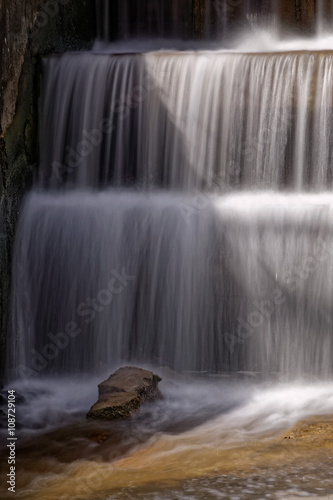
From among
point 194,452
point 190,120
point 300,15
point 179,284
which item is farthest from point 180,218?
point 300,15

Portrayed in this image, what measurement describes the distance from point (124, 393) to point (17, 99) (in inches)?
106

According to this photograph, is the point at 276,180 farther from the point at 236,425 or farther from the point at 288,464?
the point at 288,464

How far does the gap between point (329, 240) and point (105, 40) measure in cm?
434

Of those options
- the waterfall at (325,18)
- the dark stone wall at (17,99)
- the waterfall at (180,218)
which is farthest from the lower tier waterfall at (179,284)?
the waterfall at (325,18)

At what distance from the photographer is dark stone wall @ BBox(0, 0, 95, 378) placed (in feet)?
21.2

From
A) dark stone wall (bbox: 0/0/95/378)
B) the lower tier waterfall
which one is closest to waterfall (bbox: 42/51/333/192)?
dark stone wall (bbox: 0/0/95/378)

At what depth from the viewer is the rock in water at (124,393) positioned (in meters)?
5.40

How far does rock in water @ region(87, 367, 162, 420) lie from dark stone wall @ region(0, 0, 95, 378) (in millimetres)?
1216

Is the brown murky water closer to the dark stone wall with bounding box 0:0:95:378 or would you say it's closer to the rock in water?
the rock in water

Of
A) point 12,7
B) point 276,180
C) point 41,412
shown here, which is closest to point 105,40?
point 12,7

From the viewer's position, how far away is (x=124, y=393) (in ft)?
18.1

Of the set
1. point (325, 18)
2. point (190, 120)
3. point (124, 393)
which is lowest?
point (124, 393)

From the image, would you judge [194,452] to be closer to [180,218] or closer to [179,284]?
[179,284]

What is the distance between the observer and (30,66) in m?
7.21
